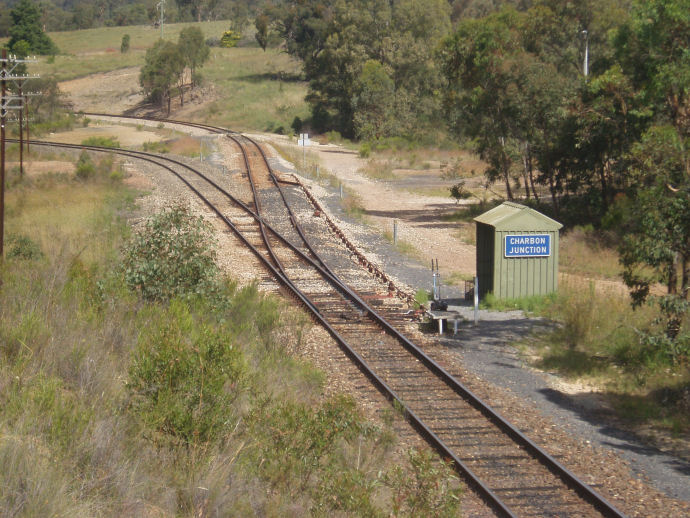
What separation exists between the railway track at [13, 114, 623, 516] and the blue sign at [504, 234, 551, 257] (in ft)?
9.12

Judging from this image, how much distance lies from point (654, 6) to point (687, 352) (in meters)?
10.9

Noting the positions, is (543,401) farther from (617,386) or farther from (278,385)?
(278,385)

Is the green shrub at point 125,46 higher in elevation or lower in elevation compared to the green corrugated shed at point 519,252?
higher

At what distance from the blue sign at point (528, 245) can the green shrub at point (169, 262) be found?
6.60 m

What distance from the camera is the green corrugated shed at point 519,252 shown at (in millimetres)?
16984

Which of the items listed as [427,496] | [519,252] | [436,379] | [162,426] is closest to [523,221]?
[519,252]

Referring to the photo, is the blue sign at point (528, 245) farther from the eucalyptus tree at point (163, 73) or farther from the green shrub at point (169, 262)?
the eucalyptus tree at point (163, 73)

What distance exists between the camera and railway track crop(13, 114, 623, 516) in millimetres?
8227

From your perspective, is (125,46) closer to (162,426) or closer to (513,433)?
(513,433)

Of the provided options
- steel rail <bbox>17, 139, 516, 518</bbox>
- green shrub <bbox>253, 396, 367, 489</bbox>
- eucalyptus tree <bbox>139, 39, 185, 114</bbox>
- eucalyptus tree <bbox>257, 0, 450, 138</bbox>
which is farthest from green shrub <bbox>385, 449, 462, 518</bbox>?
eucalyptus tree <bbox>139, 39, 185, 114</bbox>

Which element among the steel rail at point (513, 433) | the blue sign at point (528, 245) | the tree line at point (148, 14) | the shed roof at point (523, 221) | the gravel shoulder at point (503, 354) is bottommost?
the gravel shoulder at point (503, 354)

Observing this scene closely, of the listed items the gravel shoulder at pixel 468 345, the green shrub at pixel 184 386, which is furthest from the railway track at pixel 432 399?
the green shrub at pixel 184 386

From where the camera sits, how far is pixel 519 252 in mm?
17172

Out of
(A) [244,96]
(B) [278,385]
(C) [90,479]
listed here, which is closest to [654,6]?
(B) [278,385]
